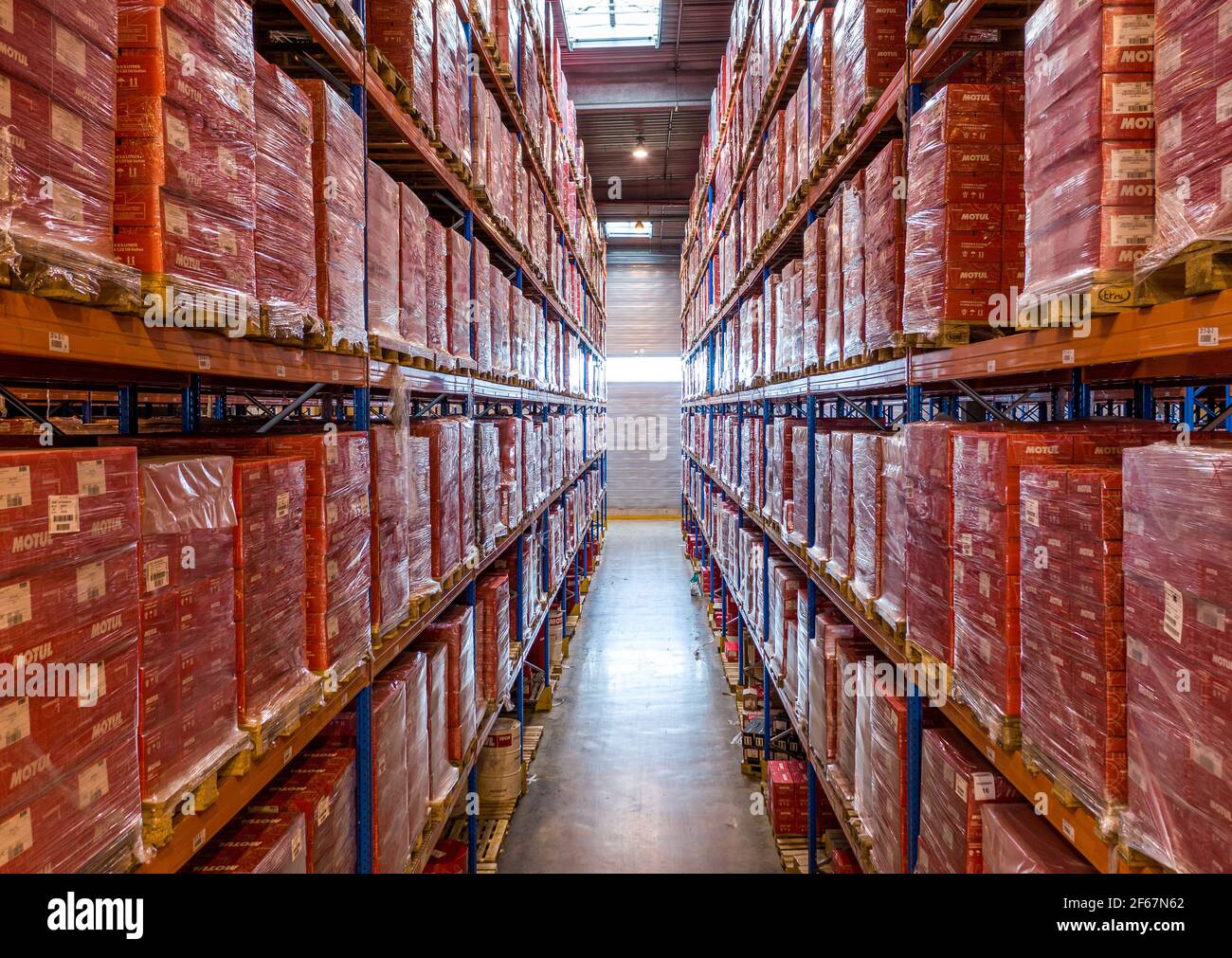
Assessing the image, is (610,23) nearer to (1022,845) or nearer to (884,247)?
(884,247)

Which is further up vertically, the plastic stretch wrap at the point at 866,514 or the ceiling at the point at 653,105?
the ceiling at the point at 653,105

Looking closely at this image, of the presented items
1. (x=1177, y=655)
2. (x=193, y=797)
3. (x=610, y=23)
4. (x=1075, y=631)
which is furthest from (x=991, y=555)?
(x=610, y=23)

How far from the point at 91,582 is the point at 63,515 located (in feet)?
0.47

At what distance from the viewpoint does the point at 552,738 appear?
686 cm

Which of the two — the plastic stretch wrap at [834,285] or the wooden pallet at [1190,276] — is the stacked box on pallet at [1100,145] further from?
Answer: the plastic stretch wrap at [834,285]

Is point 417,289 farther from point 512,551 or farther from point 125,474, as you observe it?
point 512,551

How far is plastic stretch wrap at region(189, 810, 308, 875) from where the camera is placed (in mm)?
1956

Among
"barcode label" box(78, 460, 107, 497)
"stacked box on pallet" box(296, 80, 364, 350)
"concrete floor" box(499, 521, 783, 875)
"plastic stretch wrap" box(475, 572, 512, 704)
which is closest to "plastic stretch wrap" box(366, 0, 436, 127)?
"stacked box on pallet" box(296, 80, 364, 350)

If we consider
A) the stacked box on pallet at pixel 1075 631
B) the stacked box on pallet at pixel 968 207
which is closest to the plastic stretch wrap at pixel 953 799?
the stacked box on pallet at pixel 1075 631

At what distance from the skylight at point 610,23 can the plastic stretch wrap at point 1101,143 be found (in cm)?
957

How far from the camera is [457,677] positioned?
405cm

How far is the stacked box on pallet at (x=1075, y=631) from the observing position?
1.61m
